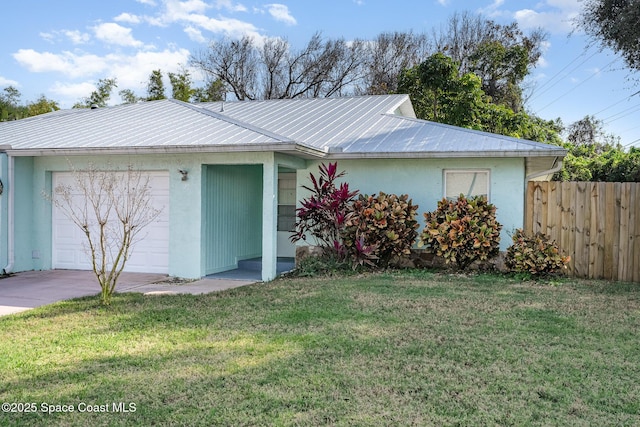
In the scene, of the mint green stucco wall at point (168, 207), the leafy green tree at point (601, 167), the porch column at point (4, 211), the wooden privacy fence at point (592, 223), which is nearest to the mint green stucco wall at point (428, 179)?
the wooden privacy fence at point (592, 223)

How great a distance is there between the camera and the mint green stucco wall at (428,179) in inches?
400

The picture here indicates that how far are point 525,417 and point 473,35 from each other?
30287 millimetres

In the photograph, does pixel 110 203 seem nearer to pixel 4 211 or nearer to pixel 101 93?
pixel 4 211

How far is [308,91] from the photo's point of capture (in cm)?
3105

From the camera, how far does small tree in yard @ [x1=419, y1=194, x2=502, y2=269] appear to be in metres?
9.65

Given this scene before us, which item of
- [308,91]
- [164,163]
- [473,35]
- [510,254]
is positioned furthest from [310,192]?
[473,35]

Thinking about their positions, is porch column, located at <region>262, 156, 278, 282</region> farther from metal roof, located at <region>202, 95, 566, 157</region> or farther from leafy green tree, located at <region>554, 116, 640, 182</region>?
leafy green tree, located at <region>554, 116, 640, 182</region>

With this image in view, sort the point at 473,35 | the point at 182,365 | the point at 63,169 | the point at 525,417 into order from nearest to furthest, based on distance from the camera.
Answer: the point at 525,417, the point at 182,365, the point at 63,169, the point at 473,35

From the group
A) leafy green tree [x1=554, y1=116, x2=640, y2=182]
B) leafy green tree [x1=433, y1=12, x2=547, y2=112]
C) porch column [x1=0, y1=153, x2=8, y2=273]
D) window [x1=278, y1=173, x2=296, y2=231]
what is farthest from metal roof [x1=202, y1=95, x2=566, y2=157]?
leafy green tree [x1=433, y1=12, x2=547, y2=112]

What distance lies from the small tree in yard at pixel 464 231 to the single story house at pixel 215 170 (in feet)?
2.14

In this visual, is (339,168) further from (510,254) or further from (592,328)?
(592,328)

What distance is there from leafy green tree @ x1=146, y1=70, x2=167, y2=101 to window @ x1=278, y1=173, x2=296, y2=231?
72.4 ft

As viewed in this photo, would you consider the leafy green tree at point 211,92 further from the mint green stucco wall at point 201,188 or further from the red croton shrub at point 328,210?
the red croton shrub at point 328,210

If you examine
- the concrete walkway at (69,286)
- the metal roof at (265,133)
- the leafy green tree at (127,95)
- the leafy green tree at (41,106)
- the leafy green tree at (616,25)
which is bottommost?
the concrete walkway at (69,286)
